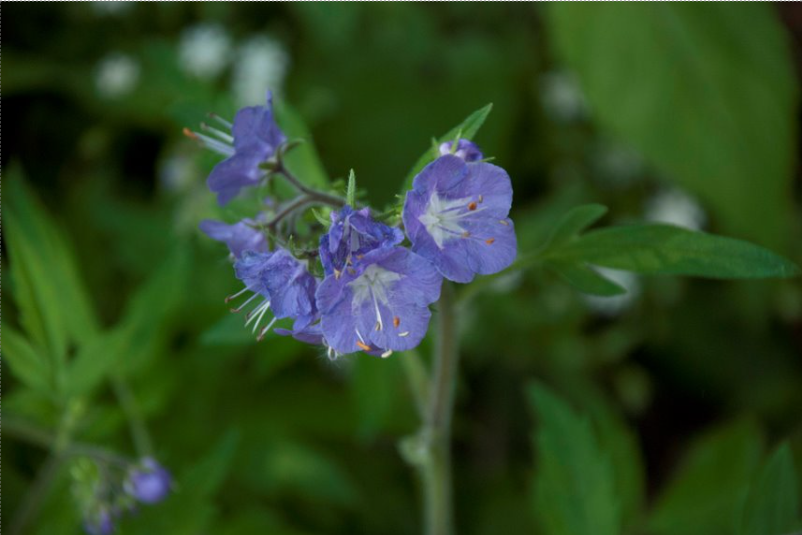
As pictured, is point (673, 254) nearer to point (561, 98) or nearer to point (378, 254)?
point (378, 254)

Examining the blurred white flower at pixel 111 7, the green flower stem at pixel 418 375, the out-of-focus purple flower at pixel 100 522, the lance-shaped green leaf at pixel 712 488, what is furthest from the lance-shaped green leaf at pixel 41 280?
the lance-shaped green leaf at pixel 712 488

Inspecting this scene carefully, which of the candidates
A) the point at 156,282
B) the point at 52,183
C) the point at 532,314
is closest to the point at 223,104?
the point at 156,282

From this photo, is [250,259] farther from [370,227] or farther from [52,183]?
[52,183]

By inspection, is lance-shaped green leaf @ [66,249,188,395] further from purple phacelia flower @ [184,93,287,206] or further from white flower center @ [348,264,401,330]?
white flower center @ [348,264,401,330]

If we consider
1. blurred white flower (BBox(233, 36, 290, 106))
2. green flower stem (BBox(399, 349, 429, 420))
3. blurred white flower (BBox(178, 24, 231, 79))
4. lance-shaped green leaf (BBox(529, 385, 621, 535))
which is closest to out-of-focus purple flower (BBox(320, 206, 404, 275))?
green flower stem (BBox(399, 349, 429, 420))

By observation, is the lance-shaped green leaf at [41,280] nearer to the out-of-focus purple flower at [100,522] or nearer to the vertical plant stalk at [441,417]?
the out-of-focus purple flower at [100,522]

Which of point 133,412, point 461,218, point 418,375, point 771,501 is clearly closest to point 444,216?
point 461,218

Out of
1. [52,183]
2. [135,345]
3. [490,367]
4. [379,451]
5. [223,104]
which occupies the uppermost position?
[223,104]
